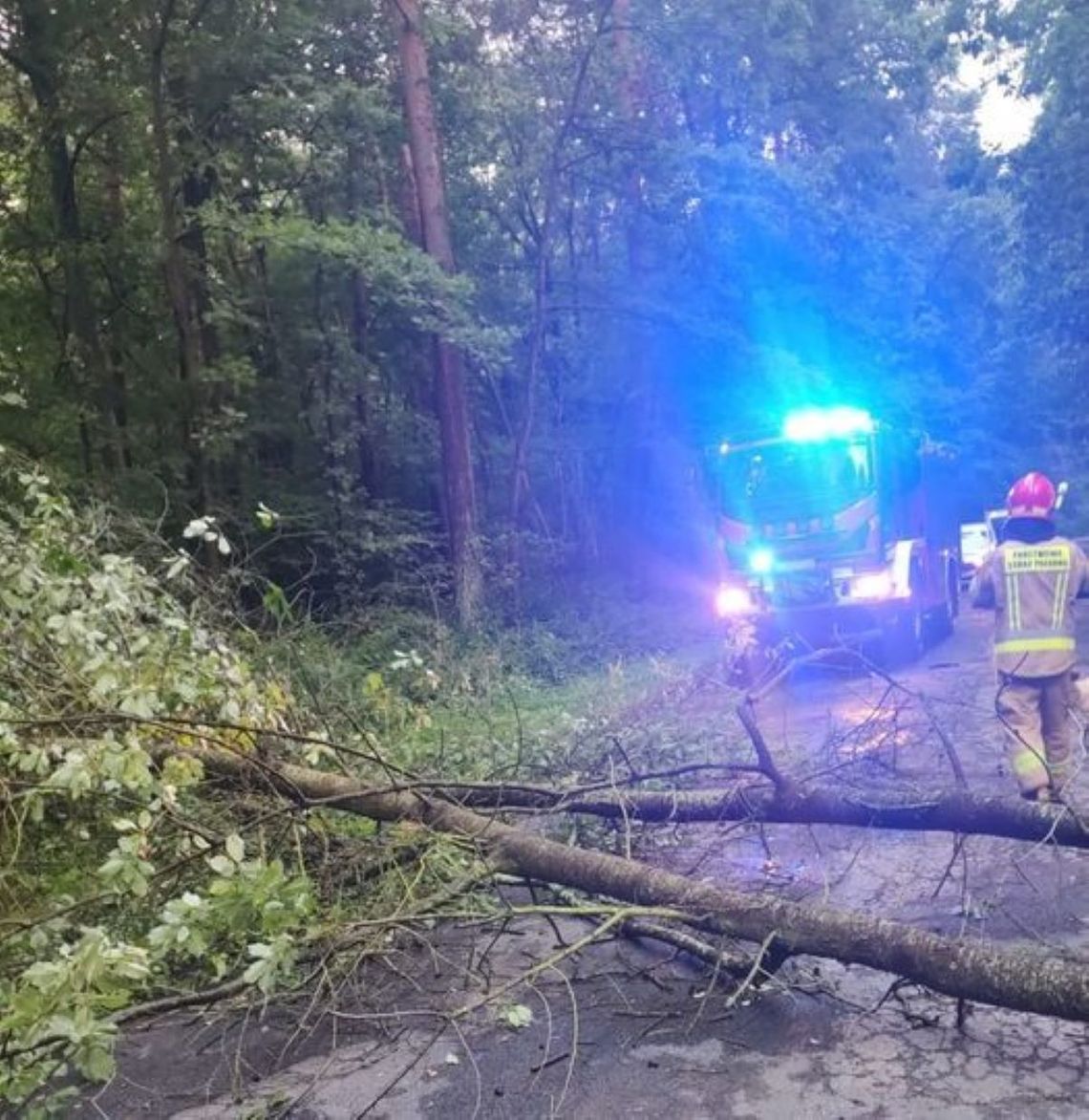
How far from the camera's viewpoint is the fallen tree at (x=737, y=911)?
3166 millimetres

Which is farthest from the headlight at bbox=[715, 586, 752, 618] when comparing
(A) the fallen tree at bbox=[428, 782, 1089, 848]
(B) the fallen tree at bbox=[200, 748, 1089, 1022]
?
(B) the fallen tree at bbox=[200, 748, 1089, 1022]

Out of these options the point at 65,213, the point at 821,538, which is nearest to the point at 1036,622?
the point at 821,538

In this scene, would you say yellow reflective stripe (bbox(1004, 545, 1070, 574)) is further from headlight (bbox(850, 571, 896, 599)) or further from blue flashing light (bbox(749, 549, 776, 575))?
blue flashing light (bbox(749, 549, 776, 575))

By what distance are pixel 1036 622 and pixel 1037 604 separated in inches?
3.6

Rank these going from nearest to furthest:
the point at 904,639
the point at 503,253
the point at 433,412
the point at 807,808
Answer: the point at 807,808 → the point at 904,639 → the point at 433,412 → the point at 503,253

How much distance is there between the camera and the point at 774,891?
16.7 ft

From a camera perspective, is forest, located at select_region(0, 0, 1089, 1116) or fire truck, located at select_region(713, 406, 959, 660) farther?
fire truck, located at select_region(713, 406, 959, 660)

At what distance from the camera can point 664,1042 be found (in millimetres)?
3797

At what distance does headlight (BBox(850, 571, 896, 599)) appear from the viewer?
11258 millimetres

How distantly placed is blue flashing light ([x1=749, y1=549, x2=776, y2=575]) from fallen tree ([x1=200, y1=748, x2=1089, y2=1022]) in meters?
7.39

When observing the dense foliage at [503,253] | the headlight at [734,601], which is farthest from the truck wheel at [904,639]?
the dense foliage at [503,253]

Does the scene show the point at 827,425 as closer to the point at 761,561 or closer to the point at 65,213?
the point at 761,561

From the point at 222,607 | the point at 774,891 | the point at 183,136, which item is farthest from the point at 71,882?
the point at 183,136

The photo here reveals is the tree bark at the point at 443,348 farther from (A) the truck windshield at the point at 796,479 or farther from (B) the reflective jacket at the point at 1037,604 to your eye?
(B) the reflective jacket at the point at 1037,604
